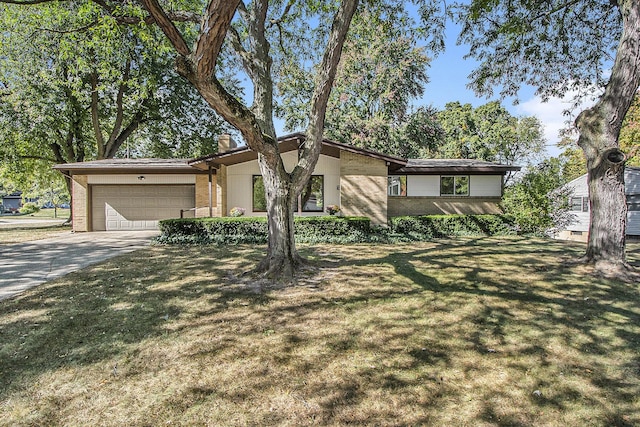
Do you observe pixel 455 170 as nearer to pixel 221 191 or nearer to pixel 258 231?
pixel 258 231

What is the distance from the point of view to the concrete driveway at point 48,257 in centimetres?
651

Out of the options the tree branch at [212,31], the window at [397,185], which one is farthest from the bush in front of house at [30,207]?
the tree branch at [212,31]

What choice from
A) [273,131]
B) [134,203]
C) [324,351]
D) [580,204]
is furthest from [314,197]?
[580,204]

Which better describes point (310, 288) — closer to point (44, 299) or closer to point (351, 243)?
point (44, 299)

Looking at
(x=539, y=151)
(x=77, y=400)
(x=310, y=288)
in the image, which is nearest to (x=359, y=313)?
(x=310, y=288)

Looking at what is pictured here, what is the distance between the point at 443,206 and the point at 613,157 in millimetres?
10121

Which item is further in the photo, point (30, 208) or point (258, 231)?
point (30, 208)

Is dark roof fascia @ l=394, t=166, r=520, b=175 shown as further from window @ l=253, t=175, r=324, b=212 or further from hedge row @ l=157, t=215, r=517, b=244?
hedge row @ l=157, t=215, r=517, b=244

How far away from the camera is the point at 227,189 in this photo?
51.3ft

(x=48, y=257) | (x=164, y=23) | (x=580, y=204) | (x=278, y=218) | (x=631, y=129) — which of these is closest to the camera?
(x=164, y=23)

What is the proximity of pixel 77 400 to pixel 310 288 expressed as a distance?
3707mm

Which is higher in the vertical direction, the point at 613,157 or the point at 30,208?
the point at 613,157

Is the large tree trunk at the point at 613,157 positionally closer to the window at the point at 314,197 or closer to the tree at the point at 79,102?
the window at the point at 314,197

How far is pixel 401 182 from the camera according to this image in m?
17.4
